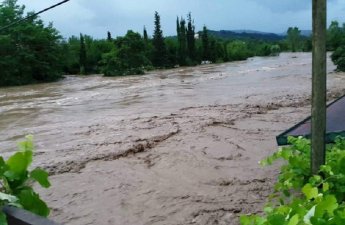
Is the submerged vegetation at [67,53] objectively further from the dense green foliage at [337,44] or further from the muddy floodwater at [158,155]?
the muddy floodwater at [158,155]

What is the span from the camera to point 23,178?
70.6 inches

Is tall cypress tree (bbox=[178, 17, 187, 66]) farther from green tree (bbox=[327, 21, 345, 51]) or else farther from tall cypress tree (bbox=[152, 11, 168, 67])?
green tree (bbox=[327, 21, 345, 51])

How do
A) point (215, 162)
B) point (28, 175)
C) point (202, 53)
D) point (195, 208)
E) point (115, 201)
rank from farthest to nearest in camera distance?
point (202, 53) → point (215, 162) → point (115, 201) → point (195, 208) → point (28, 175)

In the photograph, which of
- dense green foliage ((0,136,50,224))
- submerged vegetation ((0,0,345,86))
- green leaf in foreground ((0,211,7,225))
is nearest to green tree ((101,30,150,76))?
submerged vegetation ((0,0,345,86))

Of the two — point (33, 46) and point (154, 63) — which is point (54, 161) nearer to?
point (33, 46)

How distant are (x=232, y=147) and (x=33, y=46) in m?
26.4

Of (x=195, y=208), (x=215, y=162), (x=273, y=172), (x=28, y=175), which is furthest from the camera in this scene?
(x=215, y=162)

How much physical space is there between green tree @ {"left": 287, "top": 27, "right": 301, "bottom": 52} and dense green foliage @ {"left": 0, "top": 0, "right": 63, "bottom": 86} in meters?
50.1

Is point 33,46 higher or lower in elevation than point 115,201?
higher

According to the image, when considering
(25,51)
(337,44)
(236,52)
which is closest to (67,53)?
(25,51)

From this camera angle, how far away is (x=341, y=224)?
1442 mm

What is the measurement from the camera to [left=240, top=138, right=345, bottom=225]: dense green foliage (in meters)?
1.40

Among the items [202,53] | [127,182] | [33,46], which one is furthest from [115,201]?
[202,53]

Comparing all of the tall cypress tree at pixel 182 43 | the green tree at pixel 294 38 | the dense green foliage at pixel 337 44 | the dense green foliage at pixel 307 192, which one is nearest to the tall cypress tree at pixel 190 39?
the tall cypress tree at pixel 182 43
